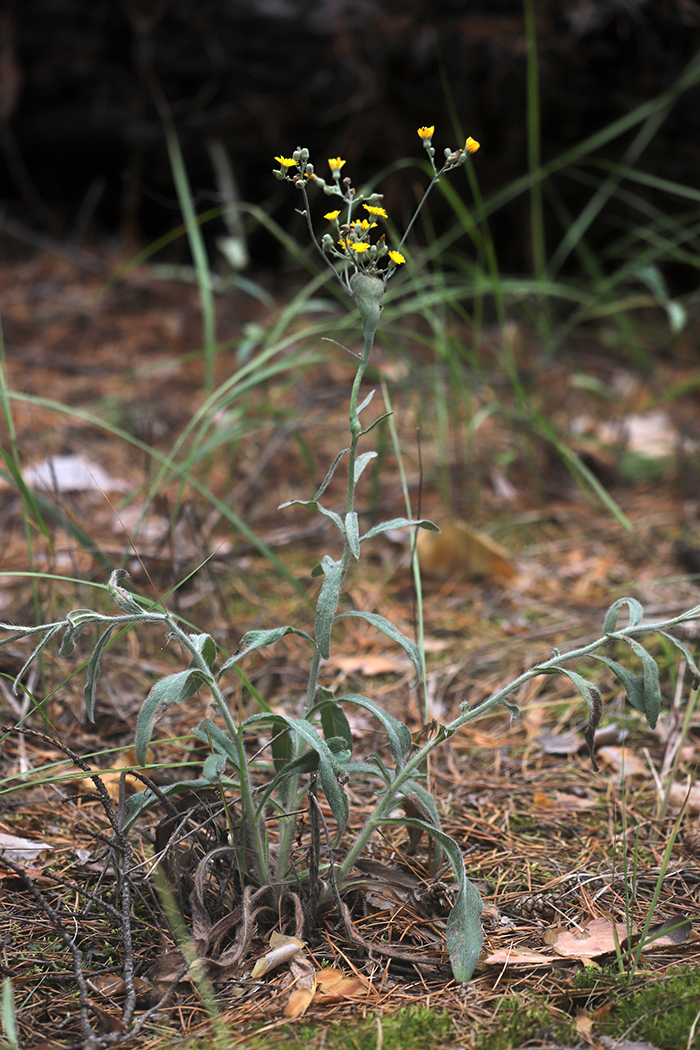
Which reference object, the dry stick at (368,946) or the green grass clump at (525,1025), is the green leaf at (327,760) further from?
the green grass clump at (525,1025)

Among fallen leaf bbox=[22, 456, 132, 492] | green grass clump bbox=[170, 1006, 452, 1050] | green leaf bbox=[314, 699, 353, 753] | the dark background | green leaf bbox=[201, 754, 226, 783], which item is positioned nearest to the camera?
green grass clump bbox=[170, 1006, 452, 1050]

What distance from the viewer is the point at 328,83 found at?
349cm

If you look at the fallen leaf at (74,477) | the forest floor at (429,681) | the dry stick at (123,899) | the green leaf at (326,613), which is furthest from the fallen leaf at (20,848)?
the fallen leaf at (74,477)

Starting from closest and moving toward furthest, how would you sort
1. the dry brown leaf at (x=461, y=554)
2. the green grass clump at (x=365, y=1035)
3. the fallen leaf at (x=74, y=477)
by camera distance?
1. the green grass clump at (x=365, y=1035)
2. the dry brown leaf at (x=461, y=554)
3. the fallen leaf at (x=74, y=477)

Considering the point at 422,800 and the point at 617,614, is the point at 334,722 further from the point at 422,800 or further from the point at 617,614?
the point at 617,614

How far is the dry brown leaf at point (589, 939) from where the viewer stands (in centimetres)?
98

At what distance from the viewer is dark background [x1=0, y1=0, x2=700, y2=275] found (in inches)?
127

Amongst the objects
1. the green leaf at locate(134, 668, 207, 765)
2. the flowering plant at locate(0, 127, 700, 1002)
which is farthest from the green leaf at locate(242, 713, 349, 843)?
the green leaf at locate(134, 668, 207, 765)

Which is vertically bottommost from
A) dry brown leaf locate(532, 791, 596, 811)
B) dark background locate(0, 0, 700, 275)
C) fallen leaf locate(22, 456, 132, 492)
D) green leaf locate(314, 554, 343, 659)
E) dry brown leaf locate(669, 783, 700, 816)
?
dry brown leaf locate(532, 791, 596, 811)

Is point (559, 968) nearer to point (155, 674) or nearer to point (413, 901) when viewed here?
point (413, 901)

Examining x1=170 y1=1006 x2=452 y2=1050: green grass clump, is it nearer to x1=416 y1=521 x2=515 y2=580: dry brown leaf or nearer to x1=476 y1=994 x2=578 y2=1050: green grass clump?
x1=476 y1=994 x2=578 y2=1050: green grass clump

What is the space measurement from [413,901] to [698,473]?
1745 mm

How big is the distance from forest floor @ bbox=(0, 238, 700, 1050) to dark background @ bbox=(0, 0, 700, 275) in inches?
33.3

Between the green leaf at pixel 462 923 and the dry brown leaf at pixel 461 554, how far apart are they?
1.14m
